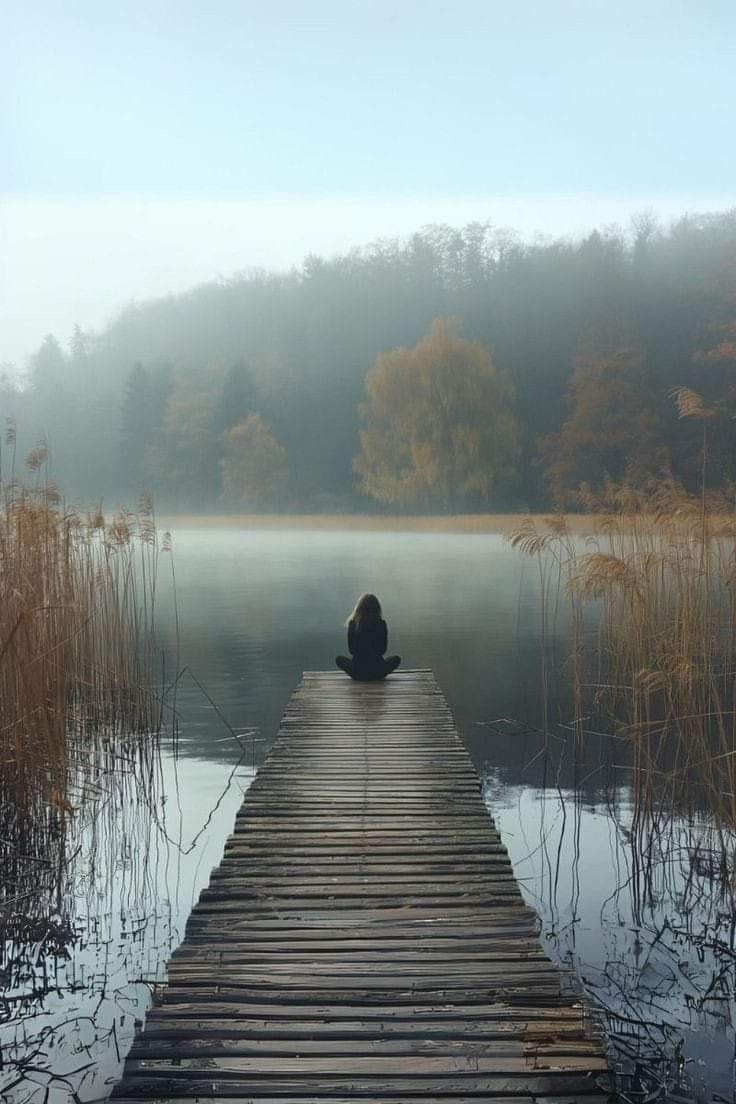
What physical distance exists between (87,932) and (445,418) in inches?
875

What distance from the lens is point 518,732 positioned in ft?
20.2

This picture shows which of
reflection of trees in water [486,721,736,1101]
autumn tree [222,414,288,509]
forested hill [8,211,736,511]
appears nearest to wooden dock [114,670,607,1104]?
reflection of trees in water [486,721,736,1101]

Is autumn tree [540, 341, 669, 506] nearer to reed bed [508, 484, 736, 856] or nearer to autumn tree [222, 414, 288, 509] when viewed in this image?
autumn tree [222, 414, 288, 509]

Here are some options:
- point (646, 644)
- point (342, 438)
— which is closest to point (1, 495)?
point (646, 644)

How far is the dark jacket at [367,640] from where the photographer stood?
5.84m

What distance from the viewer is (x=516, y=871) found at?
12.0 ft

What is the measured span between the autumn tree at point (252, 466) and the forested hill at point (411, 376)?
53 millimetres

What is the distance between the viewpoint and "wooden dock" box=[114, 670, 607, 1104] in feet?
5.88

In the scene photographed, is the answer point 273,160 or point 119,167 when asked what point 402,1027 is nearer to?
point 273,160

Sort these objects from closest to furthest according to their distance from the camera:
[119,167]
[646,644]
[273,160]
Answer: [646,644]
[273,160]
[119,167]

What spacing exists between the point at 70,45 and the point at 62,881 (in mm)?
10509

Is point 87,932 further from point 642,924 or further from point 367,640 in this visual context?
point 367,640

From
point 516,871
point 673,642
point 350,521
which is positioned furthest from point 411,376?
point 516,871

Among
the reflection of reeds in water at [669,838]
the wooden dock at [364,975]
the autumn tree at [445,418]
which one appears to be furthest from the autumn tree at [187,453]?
the wooden dock at [364,975]
